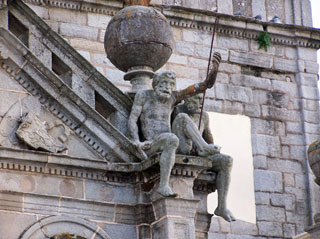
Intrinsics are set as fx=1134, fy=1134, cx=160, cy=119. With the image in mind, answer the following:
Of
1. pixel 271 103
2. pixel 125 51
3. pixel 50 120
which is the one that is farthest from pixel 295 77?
pixel 50 120

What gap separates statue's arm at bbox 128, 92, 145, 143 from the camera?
1312 centimetres

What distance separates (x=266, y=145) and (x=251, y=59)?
1474 mm

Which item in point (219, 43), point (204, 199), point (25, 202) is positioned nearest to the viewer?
point (25, 202)

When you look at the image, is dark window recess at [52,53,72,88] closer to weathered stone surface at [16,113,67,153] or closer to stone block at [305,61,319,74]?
weathered stone surface at [16,113,67,153]

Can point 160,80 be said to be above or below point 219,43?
below

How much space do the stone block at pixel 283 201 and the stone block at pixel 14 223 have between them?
237 inches

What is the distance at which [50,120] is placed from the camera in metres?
12.9

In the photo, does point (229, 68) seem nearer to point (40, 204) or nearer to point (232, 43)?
point (232, 43)

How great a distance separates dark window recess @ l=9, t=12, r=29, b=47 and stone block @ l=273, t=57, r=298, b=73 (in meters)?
5.85

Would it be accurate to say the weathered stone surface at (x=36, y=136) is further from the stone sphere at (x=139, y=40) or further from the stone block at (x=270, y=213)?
the stone block at (x=270, y=213)

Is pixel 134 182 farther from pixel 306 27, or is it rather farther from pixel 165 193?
pixel 306 27

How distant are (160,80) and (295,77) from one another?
225 inches

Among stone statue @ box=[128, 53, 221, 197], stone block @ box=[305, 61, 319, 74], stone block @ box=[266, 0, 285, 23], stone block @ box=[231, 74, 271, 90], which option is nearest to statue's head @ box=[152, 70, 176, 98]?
stone statue @ box=[128, 53, 221, 197]

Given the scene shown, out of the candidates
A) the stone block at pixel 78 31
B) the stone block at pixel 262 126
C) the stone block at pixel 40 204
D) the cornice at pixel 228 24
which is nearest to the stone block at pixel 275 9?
the cornice at pixel 228 24
